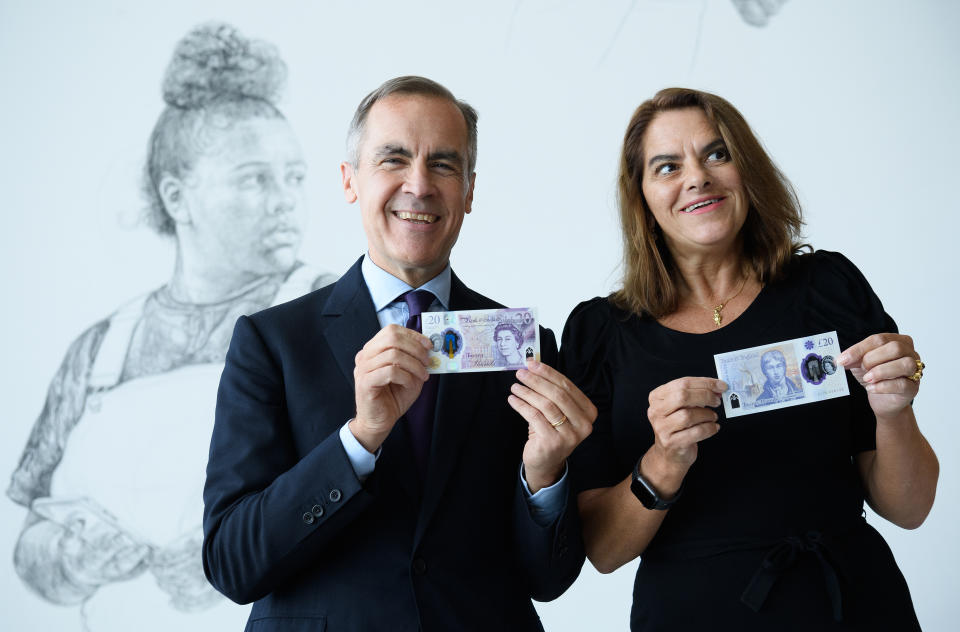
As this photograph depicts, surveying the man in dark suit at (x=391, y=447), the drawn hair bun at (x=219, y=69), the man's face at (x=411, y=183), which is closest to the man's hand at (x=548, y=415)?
the man in dark suit at (x=391, y=447)

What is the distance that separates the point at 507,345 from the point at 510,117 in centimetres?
310

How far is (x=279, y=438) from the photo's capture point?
81.4 inches

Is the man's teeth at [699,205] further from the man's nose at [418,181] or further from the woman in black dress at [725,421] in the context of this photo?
the man's nose at [418,181]

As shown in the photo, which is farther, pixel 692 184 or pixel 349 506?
pixel 692 184

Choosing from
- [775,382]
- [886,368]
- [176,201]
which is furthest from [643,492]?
[176,201]

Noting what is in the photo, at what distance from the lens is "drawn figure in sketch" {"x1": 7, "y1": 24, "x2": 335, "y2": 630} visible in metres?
4.78

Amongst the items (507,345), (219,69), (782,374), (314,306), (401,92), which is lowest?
(782,374)

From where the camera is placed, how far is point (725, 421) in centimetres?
246

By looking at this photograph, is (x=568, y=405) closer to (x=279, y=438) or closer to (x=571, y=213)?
(x=279, y=438)

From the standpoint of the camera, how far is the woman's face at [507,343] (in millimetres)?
2197

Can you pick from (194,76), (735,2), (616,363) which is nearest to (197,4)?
(194,76)

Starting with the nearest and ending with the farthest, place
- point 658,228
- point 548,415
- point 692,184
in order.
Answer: point 548,415, point 692,184, point 658,228

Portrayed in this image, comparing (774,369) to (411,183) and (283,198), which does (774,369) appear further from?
(283,198)

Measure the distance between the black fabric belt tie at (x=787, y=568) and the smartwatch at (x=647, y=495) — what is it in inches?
12.0
